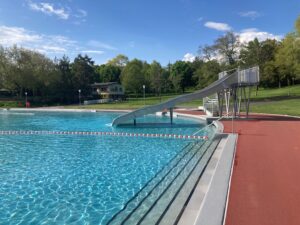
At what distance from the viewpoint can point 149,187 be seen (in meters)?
8.24

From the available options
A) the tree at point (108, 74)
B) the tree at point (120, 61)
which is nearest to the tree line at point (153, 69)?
the tree at point (108, 74)

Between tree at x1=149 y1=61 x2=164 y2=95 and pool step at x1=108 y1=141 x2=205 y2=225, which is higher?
tree at x1=149 y1=61 x2=164 y2=95

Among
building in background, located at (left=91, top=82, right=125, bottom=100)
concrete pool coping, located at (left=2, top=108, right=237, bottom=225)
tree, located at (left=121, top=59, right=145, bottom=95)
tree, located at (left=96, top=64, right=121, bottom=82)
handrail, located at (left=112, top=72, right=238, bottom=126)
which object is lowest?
concrete pool coping, located at (left=2, top=108, right=237, bottom=225)

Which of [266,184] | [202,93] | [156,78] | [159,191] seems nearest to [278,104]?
[202,93]

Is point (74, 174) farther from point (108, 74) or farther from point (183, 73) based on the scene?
point (108, 74)

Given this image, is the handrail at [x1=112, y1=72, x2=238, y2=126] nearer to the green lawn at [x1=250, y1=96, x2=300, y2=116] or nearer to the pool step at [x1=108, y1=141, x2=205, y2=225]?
the green lawn at [x1=250, y1=96, x2=300, y2=116]

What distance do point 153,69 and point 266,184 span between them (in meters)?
64.2

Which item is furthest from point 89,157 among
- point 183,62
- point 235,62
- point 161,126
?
point 183,62

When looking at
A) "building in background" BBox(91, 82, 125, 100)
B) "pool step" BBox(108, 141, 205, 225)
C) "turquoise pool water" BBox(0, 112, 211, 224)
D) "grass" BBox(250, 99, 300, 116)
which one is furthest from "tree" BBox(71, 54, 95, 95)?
"pool step" BBox(108, 141, 205, 225)

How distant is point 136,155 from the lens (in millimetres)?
12461

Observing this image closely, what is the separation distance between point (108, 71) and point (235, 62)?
53.9 meters

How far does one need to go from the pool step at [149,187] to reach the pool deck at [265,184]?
210cm

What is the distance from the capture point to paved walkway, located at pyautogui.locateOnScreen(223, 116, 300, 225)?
500 cm

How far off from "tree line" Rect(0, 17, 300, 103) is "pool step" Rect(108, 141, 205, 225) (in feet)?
102
